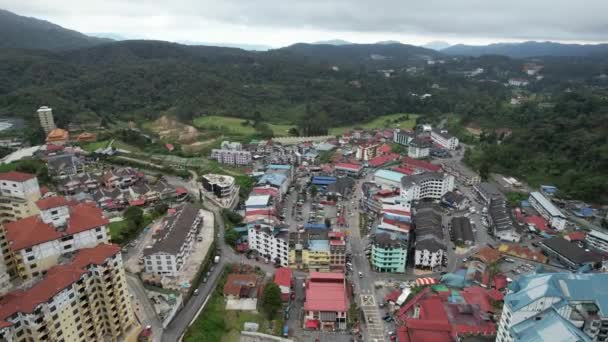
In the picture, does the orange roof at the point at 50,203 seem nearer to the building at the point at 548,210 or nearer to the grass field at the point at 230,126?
the building at the point at 548,210

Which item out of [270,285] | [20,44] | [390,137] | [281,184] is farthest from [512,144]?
[20,44]

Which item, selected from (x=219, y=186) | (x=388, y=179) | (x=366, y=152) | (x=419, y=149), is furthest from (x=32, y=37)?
(x=388, y=179)

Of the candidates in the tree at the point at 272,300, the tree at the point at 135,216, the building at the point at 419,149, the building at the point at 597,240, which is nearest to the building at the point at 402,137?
the building at the point at 419,149

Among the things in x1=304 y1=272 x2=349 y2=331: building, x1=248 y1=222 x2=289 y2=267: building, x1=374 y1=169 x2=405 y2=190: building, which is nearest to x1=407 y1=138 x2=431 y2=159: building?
x1=374 y1=169 x2=405 y2=190: building

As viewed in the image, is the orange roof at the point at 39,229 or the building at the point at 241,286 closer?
the orange roof at the point at 39,229

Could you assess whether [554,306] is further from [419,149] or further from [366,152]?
[419,149]

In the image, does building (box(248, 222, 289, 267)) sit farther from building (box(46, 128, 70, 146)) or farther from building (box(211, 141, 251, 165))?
building (box(46, 128, 70, 146))

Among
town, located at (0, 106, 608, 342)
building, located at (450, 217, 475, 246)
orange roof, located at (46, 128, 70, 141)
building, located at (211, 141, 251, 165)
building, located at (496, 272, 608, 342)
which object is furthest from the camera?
orange roof, located at (46, 128, 70, 141)
